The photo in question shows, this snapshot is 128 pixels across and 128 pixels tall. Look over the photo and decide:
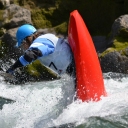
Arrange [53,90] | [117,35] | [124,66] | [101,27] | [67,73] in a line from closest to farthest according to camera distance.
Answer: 1. [67,73]
2. [53,90]
3. [124,66]
4. [117,35]
5. [101,27]

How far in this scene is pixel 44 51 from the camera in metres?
4.35

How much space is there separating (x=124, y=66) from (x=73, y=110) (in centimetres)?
408

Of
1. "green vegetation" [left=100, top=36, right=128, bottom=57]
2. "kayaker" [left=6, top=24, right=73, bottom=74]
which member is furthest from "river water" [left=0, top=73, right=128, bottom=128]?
"green vegetation" [left=100, top=36, right=128, bottom=57]

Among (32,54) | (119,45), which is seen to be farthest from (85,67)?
(119,45)

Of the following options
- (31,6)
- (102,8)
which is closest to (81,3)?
(102,8)

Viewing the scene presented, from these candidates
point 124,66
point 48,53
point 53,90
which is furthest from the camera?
point 124,66

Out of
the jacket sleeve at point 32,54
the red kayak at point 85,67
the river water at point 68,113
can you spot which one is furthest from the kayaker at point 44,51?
the river water at point 68,113

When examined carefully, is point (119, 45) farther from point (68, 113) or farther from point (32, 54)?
point (32, 54)

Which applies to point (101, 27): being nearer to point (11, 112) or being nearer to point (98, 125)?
point (11, 112)

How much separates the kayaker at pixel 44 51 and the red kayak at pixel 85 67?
122 mm

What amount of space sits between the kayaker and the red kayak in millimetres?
122

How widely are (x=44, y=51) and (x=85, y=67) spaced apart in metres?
0.66

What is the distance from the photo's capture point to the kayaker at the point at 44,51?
4305 millimetres

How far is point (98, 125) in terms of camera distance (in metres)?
4.15
